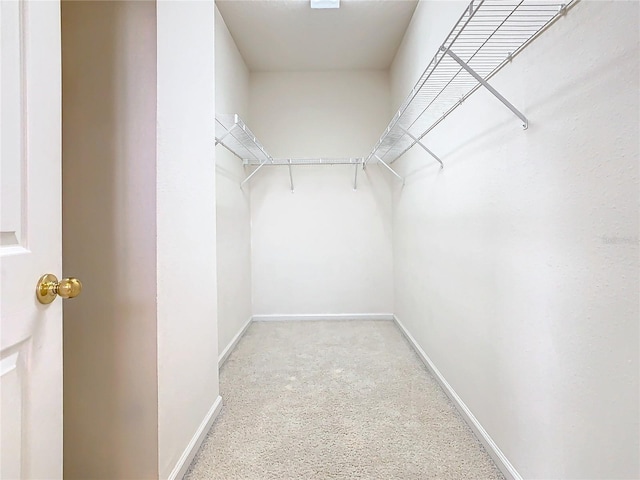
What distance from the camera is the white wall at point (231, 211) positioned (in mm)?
2451

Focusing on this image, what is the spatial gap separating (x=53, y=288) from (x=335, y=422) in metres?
1.44

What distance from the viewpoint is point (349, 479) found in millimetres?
1277

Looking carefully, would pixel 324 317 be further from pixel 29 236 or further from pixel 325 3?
pixel 29 236

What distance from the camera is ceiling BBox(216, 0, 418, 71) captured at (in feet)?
7.93

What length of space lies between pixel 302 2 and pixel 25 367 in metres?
2.73

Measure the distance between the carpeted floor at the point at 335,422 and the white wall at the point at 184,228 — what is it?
0.24 m

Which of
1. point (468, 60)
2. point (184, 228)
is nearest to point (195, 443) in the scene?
point (184, 228)

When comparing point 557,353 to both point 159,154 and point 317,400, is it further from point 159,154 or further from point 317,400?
point 159,154

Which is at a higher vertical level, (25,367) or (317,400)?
(25,367)

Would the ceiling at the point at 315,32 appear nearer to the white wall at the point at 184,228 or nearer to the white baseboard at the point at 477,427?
the white wall at the point at 184,228

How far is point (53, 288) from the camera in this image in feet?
2.28

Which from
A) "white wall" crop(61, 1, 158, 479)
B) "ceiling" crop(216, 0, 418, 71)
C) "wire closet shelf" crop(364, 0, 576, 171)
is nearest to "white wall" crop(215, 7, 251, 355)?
"ceiling" crop(216, 0, 418, 71)

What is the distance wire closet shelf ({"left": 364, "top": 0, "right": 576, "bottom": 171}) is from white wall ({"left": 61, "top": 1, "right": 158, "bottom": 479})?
1074mm

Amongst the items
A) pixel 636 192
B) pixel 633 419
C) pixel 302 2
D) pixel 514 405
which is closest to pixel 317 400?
pixel 514 405
